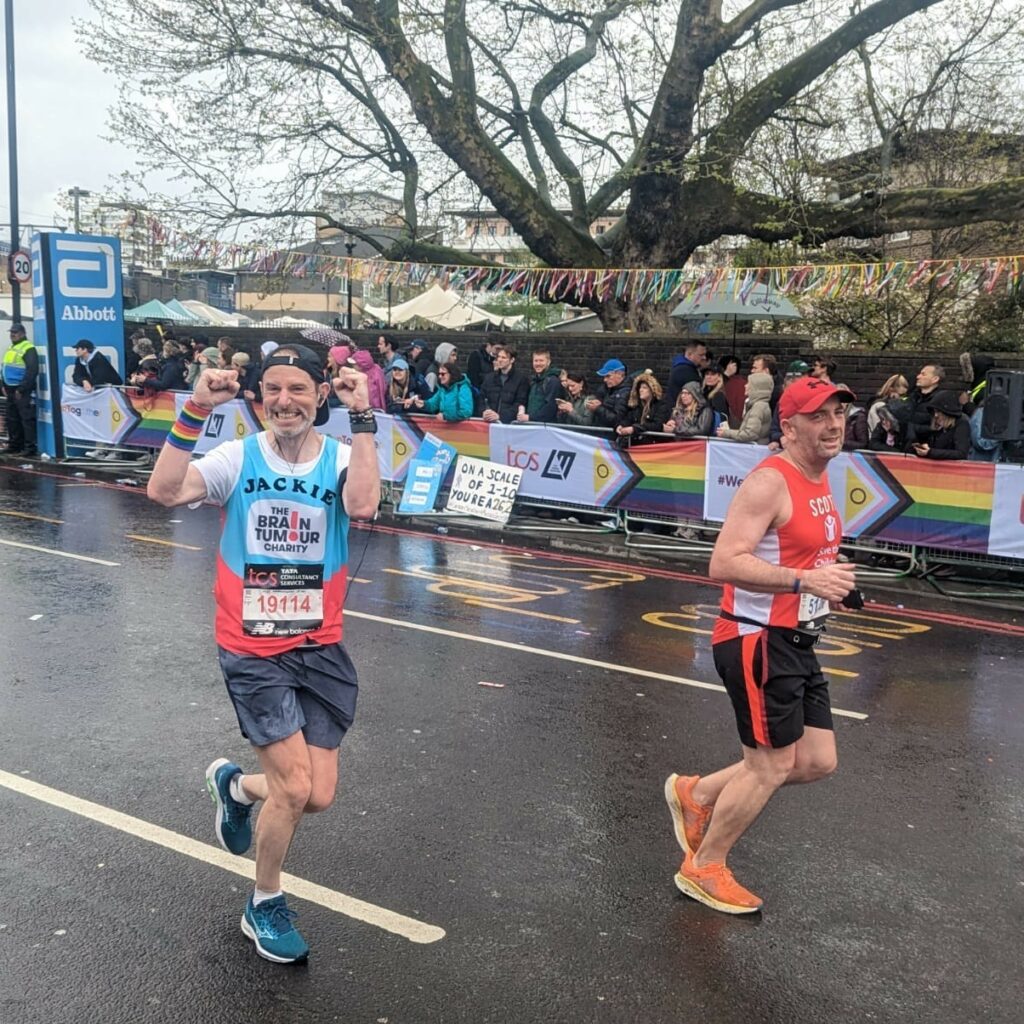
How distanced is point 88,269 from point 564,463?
10098mm

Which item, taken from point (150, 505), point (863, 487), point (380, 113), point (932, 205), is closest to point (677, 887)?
point (863, 487)

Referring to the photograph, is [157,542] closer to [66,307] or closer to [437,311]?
[66,307]

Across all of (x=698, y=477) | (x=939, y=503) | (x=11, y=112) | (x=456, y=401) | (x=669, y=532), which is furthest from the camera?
(x=11, y=112)

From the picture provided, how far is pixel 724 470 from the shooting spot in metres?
11.4

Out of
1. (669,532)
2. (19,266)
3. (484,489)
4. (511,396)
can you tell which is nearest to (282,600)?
(669,532)

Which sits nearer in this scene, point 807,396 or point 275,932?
point 275,932

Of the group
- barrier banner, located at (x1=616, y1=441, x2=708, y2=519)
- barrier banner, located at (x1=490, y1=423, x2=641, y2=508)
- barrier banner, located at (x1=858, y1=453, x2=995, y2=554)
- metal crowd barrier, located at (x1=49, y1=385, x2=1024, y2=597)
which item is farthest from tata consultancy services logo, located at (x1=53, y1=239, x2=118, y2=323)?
barrier banner, located at (x1=858, y1=453, x2=995, y2=554)

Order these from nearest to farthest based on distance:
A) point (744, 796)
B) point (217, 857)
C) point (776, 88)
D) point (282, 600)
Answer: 1. point (282, 600)
2. point (744, 796)
3. point (217, 857)
4. point (776, 88)

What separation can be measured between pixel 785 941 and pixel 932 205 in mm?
14032

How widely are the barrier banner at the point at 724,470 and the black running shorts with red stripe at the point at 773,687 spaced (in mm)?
7271

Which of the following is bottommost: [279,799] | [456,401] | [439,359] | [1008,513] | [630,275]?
[279,799]

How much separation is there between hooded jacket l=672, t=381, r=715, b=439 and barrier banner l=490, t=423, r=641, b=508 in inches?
27.5

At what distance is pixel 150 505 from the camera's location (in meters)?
13.8

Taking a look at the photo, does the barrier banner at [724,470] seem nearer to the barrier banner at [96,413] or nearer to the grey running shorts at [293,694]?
the grey running shorts at [293,694]
